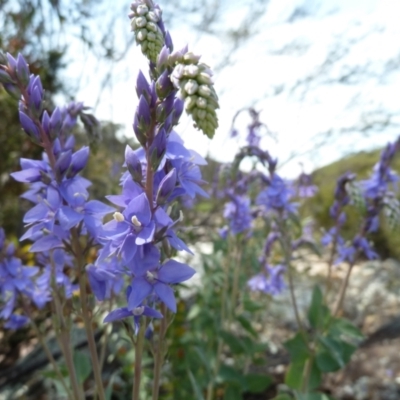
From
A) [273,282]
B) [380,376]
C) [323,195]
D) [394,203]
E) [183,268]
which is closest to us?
[183,268]

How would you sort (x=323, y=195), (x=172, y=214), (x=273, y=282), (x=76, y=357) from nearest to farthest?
1. (x=172, y=214)
2. (x=76, y=357)
3. (x=273, y=282)
4. (x=323, y=195)

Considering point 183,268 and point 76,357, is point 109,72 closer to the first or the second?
point 76,357

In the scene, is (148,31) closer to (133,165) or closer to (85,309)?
(133,165)

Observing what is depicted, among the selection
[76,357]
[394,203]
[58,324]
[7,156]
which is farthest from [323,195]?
[58,324]

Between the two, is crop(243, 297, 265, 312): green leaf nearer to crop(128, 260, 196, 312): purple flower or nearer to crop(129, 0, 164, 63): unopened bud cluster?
crop(128, 260, 196, 312): purple flower

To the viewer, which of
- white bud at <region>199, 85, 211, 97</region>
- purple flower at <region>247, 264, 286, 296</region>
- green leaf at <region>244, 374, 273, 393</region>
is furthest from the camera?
purple flower at <region>247, 264, 286, 296</region>

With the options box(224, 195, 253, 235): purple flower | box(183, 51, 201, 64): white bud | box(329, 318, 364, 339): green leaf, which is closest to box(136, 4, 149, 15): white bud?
box(183, 51, 201, 64): white bud
